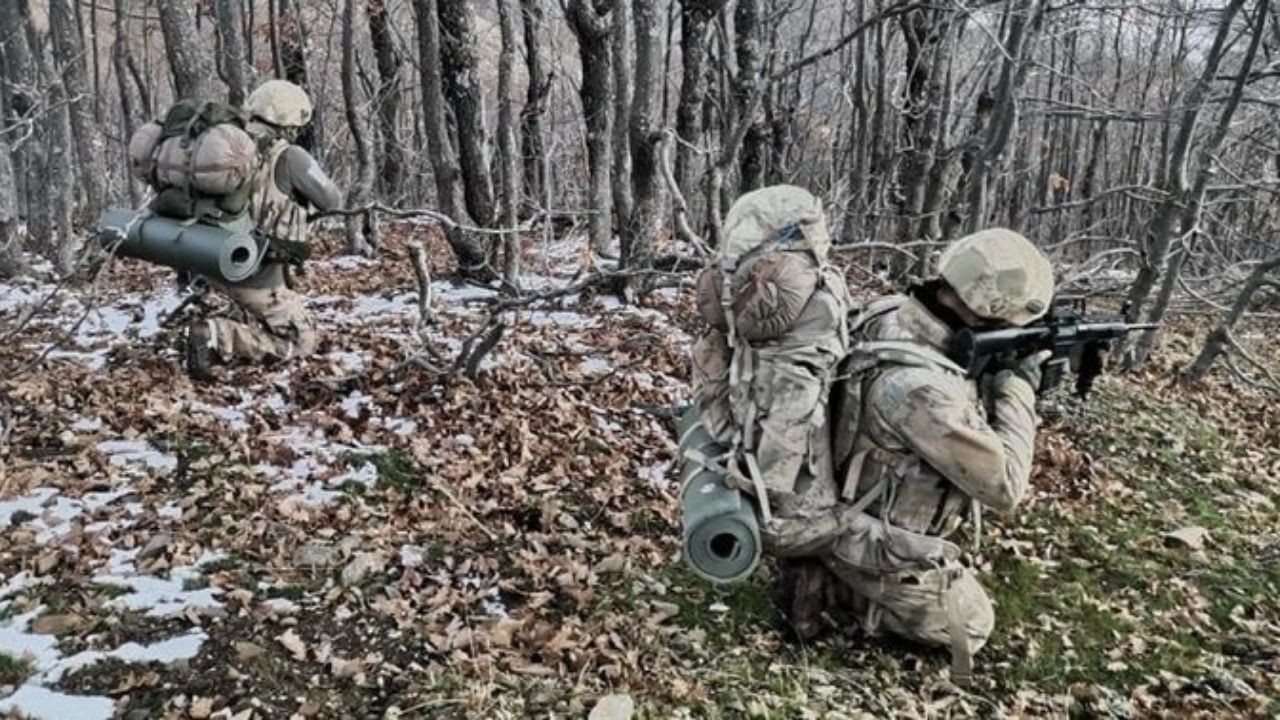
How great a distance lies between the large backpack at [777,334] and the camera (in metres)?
3.66

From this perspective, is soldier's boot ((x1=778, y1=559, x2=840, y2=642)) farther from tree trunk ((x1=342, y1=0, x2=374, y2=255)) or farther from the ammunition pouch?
tree trunk ((x1=342, y1=0, x2=374, y2=255))

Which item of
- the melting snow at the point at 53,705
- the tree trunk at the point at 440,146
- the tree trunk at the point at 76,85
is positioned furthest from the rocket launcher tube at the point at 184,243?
the tree trunk at the point at 76,85

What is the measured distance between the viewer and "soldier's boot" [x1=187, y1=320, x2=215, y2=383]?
6488mm

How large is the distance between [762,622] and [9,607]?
3238 millimetres

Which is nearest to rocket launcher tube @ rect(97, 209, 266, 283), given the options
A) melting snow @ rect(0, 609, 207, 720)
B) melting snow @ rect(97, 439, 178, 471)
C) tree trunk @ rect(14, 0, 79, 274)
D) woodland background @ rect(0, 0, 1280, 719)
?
woodland background @ rect(0, 0, 1280, 719)

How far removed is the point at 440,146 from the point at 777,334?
6850 mm

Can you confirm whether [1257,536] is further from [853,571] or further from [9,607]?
[9,607]

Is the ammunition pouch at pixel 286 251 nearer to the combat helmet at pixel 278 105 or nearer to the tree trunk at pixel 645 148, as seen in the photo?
the combat helmet at pixel 278 105

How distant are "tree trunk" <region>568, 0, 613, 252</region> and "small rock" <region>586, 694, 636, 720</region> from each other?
6.14 meters

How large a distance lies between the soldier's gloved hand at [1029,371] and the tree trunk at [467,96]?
6.46 meters

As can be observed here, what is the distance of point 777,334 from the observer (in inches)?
146

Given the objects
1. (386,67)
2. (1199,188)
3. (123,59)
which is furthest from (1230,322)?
(123,59)

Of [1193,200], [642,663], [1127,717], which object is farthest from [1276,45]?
[642,663]

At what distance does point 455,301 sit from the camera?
29.9 ft
